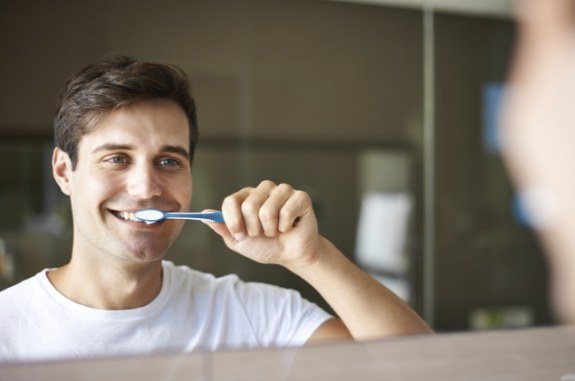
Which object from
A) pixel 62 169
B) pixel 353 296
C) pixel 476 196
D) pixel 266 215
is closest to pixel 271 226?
pixel 266 215

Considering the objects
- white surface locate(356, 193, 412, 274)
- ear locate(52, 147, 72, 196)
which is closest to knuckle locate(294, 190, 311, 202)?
white surface locate(356, 193, 412, 274)

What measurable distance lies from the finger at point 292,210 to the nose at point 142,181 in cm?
14

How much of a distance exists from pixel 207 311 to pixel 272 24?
360 millimetres

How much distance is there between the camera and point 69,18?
26.2 inches

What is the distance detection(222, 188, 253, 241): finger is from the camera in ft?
2.23

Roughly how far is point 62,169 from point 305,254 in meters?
0.28

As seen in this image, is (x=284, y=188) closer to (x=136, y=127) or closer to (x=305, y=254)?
(x=305, y=254)

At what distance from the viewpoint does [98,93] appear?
64 centimetres

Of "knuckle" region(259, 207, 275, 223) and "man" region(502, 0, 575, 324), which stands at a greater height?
"man" region(502, 0, 575, 324)

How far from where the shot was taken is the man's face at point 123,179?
631mm

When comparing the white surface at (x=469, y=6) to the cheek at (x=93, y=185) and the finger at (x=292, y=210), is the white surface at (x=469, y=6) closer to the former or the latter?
the finger at (x=292, y=210)

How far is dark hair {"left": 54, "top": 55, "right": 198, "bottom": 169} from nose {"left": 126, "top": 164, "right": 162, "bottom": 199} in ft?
0.21

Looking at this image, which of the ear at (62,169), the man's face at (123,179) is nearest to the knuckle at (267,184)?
the man's face at (123,179)

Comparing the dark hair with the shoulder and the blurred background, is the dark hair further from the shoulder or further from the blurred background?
the shoulder
